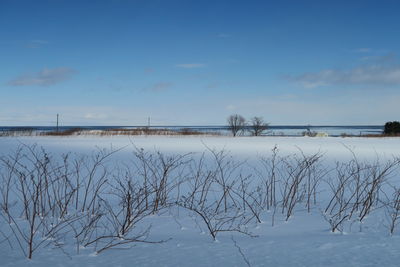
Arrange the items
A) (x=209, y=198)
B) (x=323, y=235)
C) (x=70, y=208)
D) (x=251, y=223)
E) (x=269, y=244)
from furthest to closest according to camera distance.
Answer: (x=209, y=198)
(x=70, y=208)
(x=251, y=223)
(x=323, y=235)
(x=269, y=244)

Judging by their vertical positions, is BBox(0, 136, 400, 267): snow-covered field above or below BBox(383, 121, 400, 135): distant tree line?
below

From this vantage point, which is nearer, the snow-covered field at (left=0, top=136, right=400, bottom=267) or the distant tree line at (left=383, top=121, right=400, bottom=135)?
the snow-covered field at (left=0, top=136, right=400, bottom=267)

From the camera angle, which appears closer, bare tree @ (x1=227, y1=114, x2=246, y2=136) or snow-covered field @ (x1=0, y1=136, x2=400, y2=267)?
snow-covered field @ (x1=0, y1=136, x2=400, y2=267)

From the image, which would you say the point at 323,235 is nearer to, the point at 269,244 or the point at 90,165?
the point at 269,244

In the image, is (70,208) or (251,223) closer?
(251,223)

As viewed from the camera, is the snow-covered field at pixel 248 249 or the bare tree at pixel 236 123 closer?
the snow-covered field at pixel 248 249

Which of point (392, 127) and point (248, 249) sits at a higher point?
point (392, 127)

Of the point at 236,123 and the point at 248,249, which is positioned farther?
the point at 236,123

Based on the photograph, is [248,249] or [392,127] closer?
[248,249]

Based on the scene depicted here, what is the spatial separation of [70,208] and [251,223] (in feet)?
6.68

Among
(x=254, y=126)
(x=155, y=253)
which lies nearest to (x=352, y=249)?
(x=155, y=253)

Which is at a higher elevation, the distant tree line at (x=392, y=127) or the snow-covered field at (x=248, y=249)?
the distant tree line at (x=392, y=127)

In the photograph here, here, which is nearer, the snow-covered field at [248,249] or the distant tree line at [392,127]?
the snow-covered field at [248,249]

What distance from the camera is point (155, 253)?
230 cm
